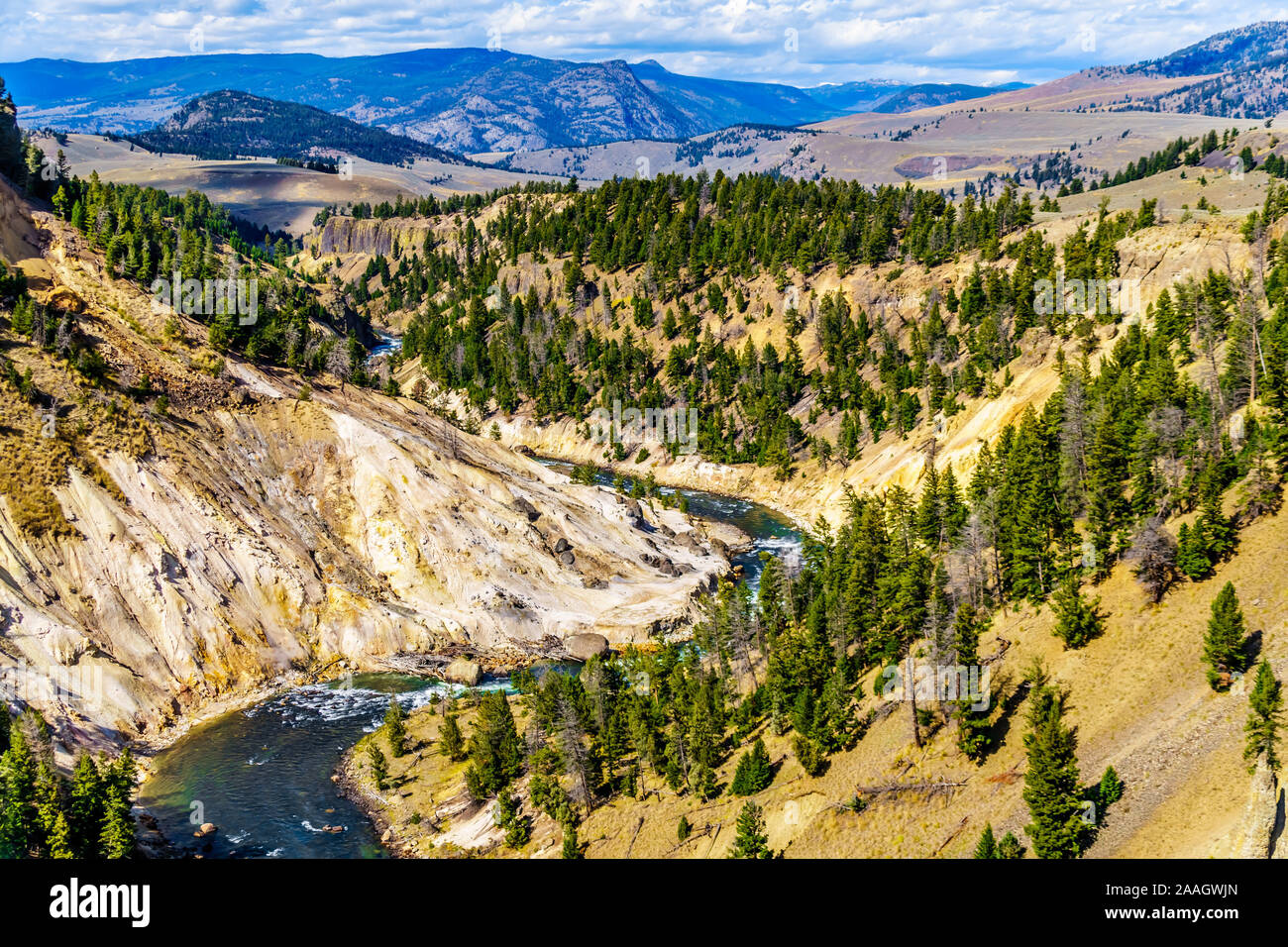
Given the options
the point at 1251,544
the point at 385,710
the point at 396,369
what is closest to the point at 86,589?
the point at 385,710

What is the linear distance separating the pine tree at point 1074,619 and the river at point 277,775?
41.9 metres

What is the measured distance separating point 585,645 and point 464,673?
418 inches

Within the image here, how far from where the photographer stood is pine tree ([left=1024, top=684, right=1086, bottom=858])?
43312mm

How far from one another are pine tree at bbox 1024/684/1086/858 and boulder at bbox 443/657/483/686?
4347 centimetres

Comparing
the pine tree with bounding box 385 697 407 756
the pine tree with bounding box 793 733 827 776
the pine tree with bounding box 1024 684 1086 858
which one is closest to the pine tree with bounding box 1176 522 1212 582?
the pine tree with bounding box 1024 684 1086 858

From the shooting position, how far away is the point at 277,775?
63.4 m

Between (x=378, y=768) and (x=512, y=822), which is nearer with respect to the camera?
(x=512, y=822)

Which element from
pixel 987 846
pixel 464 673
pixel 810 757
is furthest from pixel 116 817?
pixel 987 846

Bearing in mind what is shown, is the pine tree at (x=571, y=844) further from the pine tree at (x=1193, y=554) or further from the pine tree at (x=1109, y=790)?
the pine tree at (x=1193, y=554)

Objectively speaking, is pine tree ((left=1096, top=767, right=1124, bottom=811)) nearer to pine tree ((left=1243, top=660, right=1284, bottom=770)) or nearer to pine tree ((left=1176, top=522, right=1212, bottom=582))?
pine tree ((left=1243, top=660, right=1284, bottom=770))

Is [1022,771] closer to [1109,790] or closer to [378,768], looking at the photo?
[1109,790]

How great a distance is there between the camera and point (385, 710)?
72.5 metres
